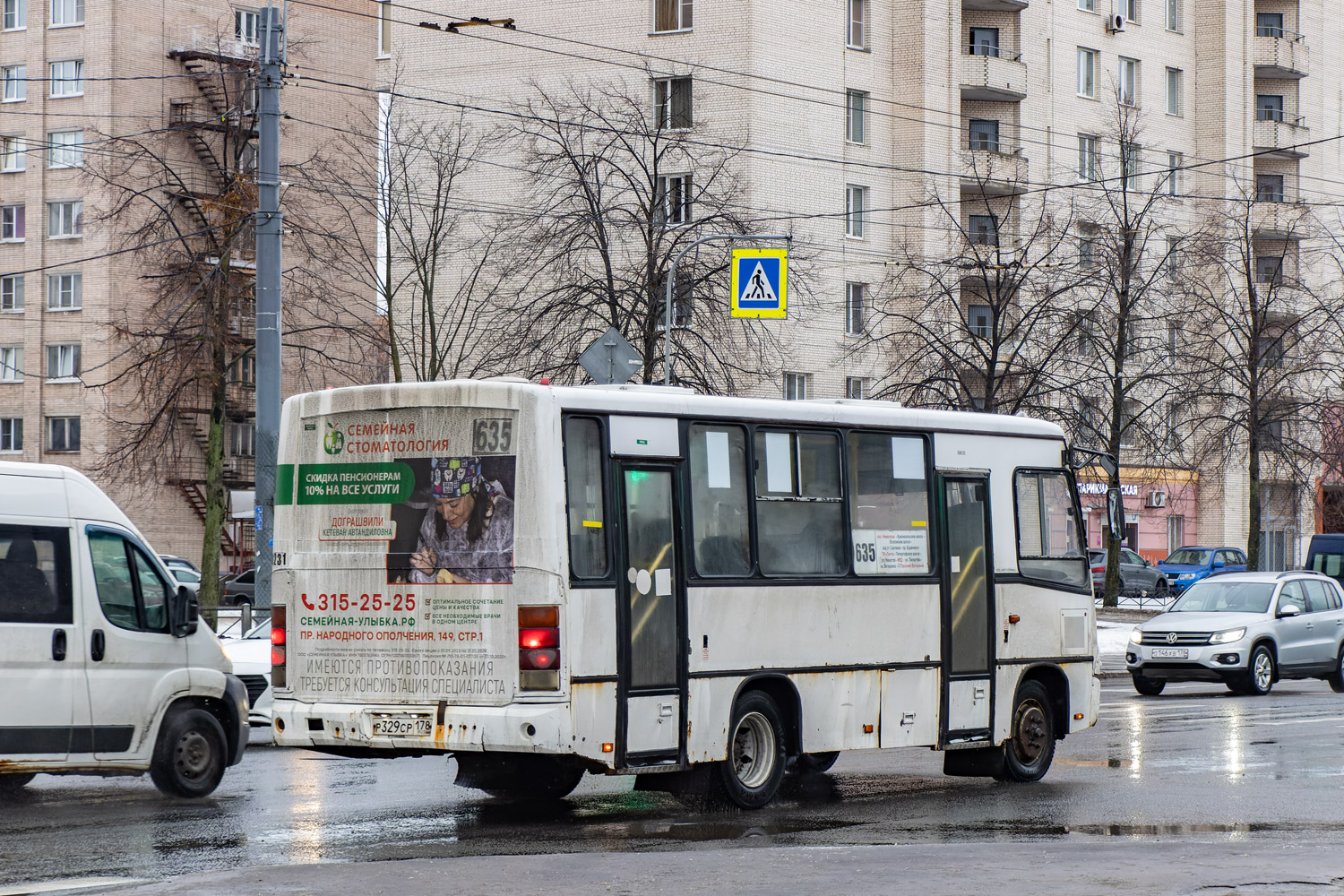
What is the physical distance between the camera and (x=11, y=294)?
2438 inches

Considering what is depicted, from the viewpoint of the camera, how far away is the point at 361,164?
45.1 metres

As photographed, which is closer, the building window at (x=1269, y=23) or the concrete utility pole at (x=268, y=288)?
the concrete utility pole at (x=268, y=288)

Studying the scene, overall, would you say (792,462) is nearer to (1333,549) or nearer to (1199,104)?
(1333,549)

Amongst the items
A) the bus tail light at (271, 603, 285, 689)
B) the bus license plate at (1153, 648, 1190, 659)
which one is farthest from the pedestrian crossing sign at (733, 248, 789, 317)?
the bus tail light at (271, 603, 285, 689)

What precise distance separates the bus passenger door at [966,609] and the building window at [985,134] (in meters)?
47.6

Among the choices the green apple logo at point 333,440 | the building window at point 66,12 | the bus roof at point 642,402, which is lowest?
the green apple logo at point 333,440

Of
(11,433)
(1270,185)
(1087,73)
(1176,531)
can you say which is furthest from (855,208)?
(11,433)

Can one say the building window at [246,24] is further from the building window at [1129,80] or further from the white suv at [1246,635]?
the white suv at [1246,635]

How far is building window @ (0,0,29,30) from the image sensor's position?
202 feet

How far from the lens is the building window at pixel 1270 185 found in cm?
7050

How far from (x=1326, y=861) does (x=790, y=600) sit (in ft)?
13.4

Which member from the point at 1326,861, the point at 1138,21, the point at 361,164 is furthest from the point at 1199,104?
the point at 1326,861

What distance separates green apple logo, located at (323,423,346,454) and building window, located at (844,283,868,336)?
44.3 meters

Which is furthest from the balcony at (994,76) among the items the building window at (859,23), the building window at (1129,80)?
the building window at (1129,80)
